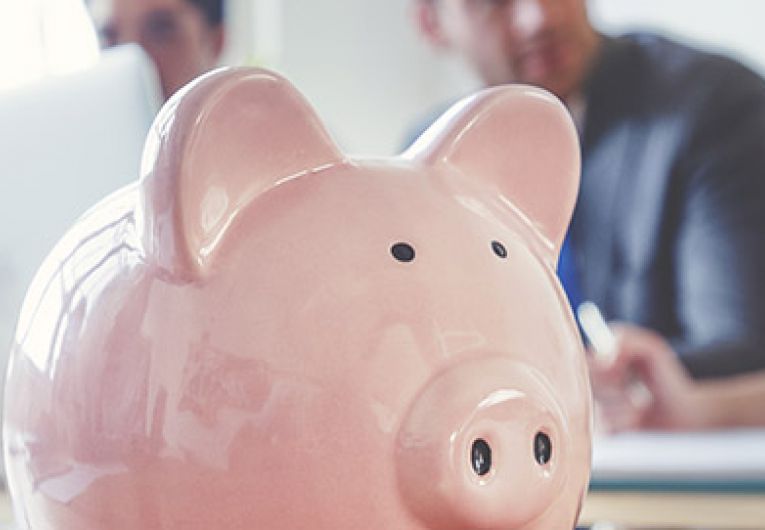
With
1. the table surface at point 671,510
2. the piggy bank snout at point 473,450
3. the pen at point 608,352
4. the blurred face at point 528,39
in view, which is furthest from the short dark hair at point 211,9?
the piggy bank snout at point 473,450

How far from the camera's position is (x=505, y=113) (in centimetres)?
49

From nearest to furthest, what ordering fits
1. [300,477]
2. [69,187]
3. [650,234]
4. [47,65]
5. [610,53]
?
[300,477], [69,187], [650,234], [610,53], [47,65]

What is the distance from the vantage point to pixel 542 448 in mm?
409

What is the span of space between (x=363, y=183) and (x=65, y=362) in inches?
4.6

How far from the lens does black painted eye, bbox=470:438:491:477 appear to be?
396 millimetres

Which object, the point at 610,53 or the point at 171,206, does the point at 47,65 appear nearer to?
the point at 610,53

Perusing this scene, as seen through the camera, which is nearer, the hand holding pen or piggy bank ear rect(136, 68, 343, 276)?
piggy bank ear rect(136, 68, 343, 276)

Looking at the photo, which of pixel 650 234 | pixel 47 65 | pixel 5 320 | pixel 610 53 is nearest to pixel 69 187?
pixel 5 320

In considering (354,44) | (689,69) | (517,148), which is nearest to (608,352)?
(689,69)

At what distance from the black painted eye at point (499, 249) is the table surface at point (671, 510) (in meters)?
0.34

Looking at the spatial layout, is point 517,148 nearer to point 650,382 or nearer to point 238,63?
point 650,382

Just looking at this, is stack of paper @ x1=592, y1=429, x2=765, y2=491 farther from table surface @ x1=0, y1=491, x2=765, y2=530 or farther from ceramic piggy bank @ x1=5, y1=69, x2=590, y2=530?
ceramic piggy bank @ x1=5, y1=69, x2=590, y2=530

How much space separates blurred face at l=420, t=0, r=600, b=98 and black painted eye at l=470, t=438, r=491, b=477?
130cm

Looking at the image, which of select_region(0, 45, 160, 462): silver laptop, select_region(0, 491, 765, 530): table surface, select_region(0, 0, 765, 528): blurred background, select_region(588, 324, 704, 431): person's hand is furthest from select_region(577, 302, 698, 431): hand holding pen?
select_region(0, 45, 160, 462): silver laptop
